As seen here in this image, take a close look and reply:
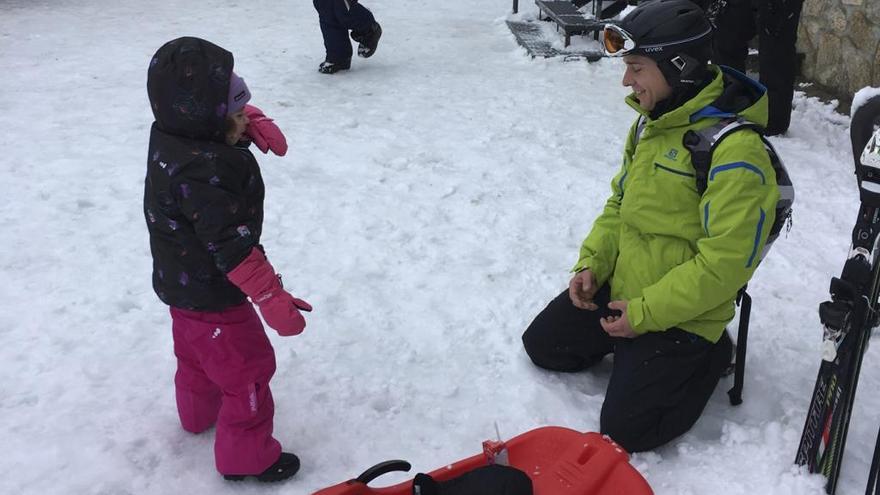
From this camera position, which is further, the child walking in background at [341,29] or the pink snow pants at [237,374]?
the child walking in background at [341,29]

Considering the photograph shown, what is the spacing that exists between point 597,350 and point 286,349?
4.41 feet

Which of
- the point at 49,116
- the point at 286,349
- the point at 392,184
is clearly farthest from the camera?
the point at 49,116

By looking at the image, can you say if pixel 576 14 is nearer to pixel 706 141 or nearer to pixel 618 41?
pixel 618 41

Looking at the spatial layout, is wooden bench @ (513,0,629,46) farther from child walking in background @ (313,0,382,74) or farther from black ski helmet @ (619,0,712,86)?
black ski helmet @ (619,0,712,86)

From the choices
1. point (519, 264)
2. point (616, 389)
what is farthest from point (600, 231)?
point (519, 264)

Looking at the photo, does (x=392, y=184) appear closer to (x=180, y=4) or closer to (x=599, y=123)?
(x=599, y=123)

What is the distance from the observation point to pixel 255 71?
734 centimetres

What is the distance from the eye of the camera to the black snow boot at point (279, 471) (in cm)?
251

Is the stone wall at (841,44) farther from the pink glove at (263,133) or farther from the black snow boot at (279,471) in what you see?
the black snow boot at (279,471)

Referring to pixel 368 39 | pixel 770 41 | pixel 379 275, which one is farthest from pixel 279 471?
pixel 368 39

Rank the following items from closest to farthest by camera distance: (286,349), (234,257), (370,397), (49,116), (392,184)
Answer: (234,257) < (370,397) < (286,349) < (392,184) < (49,116)

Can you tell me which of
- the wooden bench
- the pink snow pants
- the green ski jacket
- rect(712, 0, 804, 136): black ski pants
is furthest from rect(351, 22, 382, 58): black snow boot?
the pink snow pants

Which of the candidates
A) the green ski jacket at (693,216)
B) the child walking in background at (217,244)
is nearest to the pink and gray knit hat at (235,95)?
the child walking in background at (217,244)

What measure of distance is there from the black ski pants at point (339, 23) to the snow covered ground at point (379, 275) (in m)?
0.36
